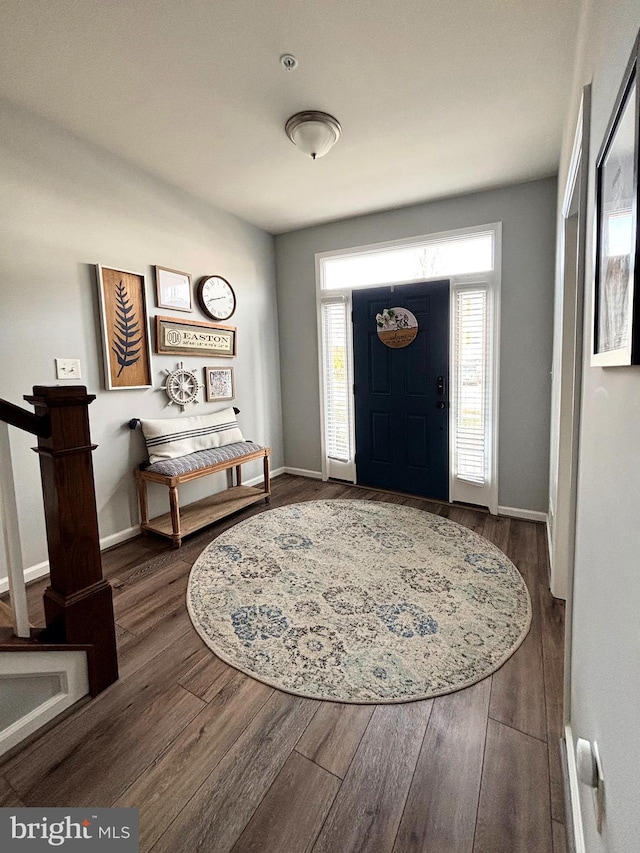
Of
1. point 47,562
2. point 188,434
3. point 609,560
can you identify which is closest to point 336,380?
point 188,434

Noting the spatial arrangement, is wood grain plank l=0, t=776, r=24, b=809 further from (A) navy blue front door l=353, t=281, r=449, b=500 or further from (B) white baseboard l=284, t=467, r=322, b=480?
(B) white baseboard l=284, t=467, r=322, b=480

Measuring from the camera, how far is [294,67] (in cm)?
191

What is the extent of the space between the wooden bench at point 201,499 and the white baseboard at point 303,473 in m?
0.81

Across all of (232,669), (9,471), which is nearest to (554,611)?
(232,669)

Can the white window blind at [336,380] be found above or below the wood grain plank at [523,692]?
above

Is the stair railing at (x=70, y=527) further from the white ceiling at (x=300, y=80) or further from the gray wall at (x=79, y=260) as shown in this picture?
the white ceiling at (x=300, y=80)

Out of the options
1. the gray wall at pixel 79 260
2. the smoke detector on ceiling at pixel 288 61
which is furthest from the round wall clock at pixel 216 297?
the smoke detector on ceiling at pixel 288 61

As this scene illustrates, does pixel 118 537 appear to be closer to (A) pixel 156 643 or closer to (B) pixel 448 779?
(A) pixel 156 643

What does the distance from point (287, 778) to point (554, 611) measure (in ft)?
5.07

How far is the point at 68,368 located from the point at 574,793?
3.11 m

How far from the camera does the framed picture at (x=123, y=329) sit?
2.75m

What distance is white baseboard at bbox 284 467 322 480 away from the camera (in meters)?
4.42

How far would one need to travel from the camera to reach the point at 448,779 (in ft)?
4.12

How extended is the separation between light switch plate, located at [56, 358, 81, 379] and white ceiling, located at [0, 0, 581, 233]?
140cm
